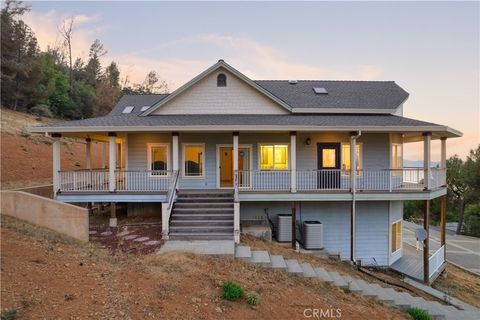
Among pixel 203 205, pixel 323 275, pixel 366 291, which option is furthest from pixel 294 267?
pixel 203 205

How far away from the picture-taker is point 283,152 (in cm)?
1459

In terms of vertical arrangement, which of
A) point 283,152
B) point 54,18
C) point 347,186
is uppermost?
point 54,18

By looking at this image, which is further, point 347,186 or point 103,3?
point 103,3

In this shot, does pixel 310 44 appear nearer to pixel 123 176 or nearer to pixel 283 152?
pixel 283 152

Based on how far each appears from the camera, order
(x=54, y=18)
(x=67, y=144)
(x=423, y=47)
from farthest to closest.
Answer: (x=54, y=18)
(x=67, y=144)
(x=423, y=47)

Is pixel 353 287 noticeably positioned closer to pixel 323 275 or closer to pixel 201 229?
pixel 323 275

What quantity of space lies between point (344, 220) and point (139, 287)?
10217 millimetres

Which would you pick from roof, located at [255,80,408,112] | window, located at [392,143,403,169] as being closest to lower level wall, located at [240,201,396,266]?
window, located at [392,143,403,169]

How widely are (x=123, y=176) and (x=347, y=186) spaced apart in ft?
33.8

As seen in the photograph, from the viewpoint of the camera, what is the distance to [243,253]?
9219mm

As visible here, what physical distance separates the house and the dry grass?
0.75 m

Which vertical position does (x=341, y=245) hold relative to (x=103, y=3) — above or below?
below

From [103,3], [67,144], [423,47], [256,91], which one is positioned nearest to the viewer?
[256,91]

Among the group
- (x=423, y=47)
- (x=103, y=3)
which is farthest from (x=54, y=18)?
(x=423, y=47)
